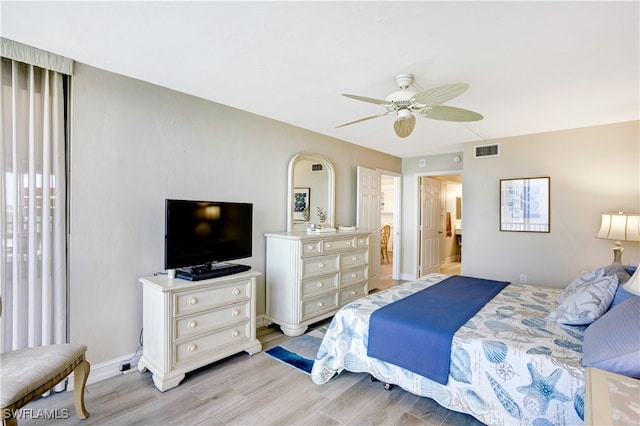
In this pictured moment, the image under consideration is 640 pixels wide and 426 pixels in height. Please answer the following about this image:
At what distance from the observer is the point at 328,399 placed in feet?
7.17

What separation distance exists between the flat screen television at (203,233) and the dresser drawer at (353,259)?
131 centimetres

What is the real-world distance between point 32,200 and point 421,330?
2752mm

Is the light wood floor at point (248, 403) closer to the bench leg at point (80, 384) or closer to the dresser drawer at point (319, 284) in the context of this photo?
the bench leg at point (80, 384)

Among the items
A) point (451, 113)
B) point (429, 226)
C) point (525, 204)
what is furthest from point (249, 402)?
point (429, 226)

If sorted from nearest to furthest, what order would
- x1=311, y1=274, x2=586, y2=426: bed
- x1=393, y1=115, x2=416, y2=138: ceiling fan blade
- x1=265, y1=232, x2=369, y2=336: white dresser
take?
1. x1=311, y1=274, x2=586, y2=426: bed
2. x1=393, y1=115, x2=416, y2=138: ceiling fan blade
3. x1=265, y1=232, x2=369, y2=336: white dresser

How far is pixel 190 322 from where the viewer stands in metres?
2.39

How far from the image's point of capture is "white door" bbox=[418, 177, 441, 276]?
19.2ft

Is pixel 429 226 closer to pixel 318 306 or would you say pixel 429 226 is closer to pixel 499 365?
pixel 318 306

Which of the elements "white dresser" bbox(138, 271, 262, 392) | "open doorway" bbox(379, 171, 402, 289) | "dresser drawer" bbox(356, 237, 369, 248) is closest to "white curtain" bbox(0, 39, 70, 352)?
"white dresser" bbox(138, 271, 262, 392)

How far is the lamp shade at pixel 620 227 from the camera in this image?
3145 millimetres

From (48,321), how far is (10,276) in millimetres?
388

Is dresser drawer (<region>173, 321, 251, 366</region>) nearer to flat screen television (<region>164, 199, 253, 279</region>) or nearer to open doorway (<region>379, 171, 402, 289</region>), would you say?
flat screen television (<region>164, 199, 253, 279</region>)

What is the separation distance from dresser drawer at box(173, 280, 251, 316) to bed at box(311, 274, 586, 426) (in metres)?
0.87

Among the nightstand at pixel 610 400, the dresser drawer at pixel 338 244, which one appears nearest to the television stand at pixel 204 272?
the dresser drawer at pixel 338 244
